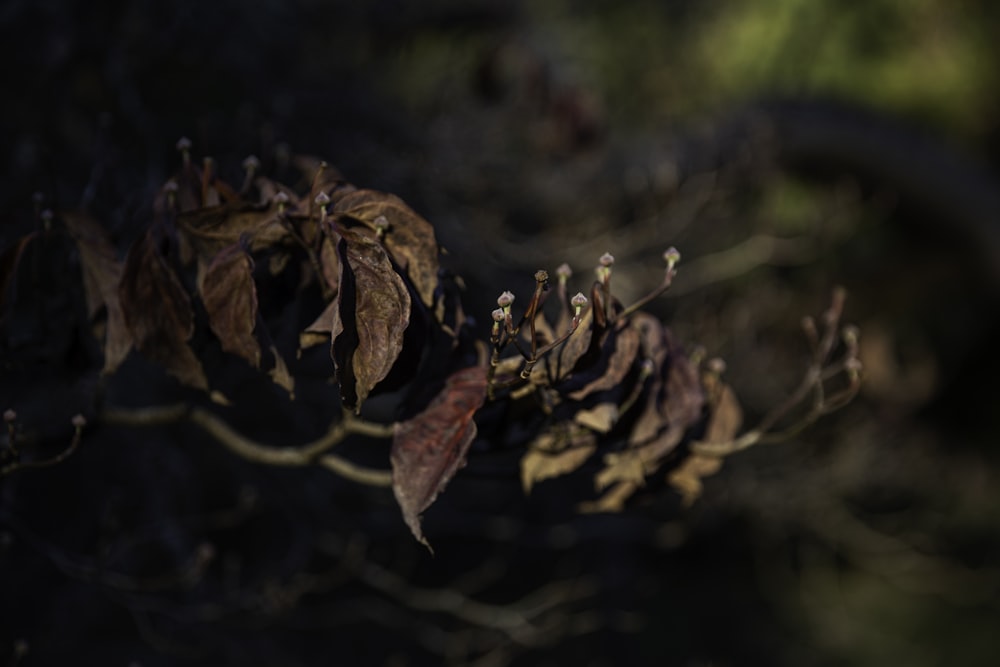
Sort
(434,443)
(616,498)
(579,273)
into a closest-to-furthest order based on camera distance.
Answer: (434,443) → (616,498) → (579,273)

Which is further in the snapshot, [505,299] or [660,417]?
[660,417]

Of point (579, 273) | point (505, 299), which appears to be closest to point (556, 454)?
point (505, 299)

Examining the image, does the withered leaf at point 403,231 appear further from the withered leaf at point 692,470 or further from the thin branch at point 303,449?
the withered leaf at point 692,470

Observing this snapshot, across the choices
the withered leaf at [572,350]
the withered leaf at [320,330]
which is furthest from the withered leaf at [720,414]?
the withered leaf at [320,330]

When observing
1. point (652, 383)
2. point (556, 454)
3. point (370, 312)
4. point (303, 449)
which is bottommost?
point (303, 449)

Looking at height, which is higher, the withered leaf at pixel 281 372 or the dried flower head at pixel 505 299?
the dried flower head at pixel 505 299

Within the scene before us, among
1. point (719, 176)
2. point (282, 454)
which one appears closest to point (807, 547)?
point (719, 176)

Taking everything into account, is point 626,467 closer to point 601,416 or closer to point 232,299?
point 601,416
